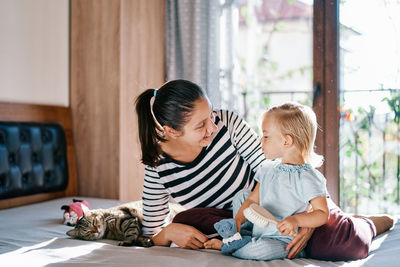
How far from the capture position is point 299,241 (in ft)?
4.61

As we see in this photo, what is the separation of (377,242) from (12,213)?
6.35 feet

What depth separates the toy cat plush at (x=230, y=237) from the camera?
144 cm

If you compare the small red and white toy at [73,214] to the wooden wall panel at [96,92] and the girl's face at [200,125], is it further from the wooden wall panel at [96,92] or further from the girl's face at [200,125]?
the wooden wall panel at [96,92]

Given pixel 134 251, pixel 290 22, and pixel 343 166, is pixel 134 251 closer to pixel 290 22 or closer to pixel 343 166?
pixel 343 166

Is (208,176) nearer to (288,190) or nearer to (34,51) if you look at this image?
(288,190)

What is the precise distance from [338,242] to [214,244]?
0.44 m

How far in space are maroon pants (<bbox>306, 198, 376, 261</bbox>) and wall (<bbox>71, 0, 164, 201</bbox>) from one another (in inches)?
77.8

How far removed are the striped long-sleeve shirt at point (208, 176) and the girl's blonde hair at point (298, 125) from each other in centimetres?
32

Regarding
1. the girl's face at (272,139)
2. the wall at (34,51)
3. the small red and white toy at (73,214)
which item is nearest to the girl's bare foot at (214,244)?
Answer: the girl's face at (272,139)

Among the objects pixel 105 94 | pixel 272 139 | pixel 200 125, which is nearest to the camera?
pixel 272 139

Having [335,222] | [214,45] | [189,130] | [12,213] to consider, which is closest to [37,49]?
[12,213]

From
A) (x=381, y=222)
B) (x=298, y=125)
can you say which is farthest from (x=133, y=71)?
(x=381, y=222)

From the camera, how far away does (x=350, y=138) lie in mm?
3387

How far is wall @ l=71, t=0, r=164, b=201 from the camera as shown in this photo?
3.16m
